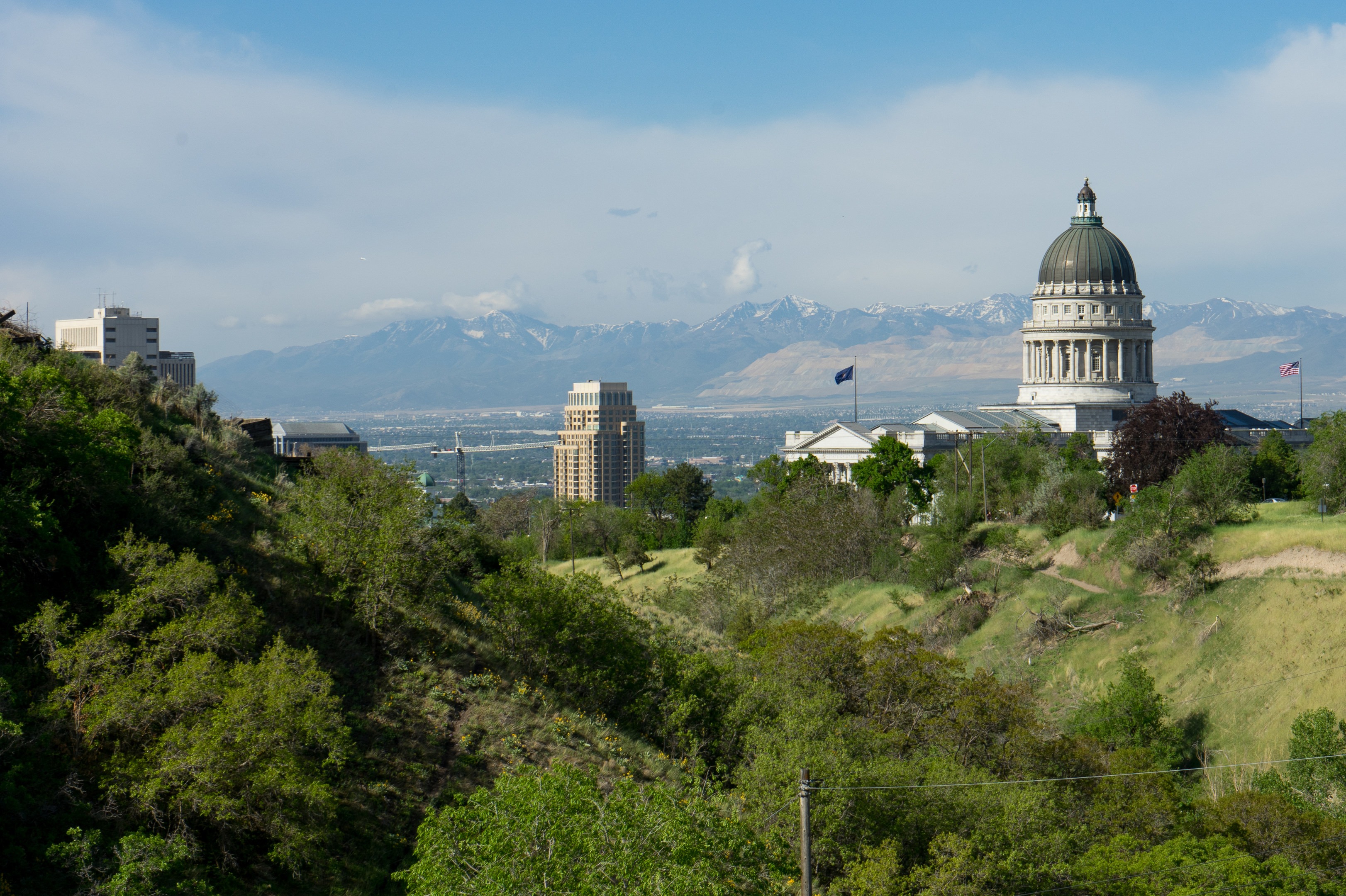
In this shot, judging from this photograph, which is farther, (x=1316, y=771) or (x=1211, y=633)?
(x=1211, y=633)

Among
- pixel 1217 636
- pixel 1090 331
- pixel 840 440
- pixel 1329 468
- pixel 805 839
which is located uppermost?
pixel 1090 331

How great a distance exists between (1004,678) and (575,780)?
3845cm

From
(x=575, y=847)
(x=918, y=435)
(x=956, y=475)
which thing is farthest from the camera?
(x=918, y=435)

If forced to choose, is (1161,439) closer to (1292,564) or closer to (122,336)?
(1292,564)

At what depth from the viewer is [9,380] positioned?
98.5ft

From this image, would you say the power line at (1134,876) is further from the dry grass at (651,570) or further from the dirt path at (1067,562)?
the dry grass at (651,570)

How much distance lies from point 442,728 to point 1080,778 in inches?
742

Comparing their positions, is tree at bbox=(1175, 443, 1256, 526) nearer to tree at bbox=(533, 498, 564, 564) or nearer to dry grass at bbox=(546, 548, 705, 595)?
dry grass at bbox=(546, 548, 705, 595)

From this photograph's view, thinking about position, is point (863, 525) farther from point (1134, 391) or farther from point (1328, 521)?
point (1134, 391)

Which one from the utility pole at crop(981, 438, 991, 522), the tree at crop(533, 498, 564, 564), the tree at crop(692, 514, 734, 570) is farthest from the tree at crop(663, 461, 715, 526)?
the utility pole at crop(981, 438, 991, 522)

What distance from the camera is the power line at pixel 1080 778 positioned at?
1179 inches

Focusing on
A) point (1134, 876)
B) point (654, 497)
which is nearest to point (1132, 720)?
point (1134, 876)

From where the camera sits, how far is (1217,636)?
5156cm

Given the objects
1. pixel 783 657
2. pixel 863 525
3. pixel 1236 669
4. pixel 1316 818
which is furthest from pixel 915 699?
pixel 863 525
